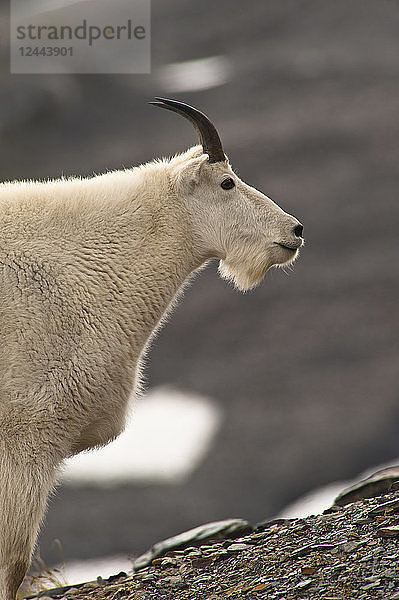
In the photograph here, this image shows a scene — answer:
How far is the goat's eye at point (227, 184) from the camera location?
5293 mm

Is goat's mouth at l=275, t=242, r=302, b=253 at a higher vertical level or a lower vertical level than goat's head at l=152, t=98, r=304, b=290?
lower

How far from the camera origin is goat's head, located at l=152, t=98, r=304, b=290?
5.25 m

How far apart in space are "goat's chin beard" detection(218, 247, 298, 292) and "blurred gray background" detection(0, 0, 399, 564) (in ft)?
15.3

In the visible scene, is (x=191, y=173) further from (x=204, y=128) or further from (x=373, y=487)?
(x=373, y=487)

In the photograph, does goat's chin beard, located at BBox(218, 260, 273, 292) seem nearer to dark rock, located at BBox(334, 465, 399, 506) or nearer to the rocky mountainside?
the rocky mountainside

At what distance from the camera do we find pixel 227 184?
17.4ft

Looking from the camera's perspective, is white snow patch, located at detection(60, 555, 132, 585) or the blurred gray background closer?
white snow patch, located at detection(60, 555, 132, 585)

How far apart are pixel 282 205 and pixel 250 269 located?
342 inches

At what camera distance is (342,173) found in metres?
14.4

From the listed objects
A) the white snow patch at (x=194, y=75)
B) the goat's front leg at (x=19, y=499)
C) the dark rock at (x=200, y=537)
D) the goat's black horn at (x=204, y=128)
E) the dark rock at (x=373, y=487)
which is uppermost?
the white snow patch at (x=194, y=75)

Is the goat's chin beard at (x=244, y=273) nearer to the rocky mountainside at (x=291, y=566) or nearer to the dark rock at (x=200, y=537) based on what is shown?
the rocky mountainside at (x=291, y=566)

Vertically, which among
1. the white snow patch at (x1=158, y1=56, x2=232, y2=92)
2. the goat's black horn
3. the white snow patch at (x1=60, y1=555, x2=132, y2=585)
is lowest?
the white snow patch at (x1=60, y1=555, x2=132, y2=585)

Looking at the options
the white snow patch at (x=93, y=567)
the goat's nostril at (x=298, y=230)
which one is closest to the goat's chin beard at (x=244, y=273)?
the goat's nostril at (x=298, y=230)

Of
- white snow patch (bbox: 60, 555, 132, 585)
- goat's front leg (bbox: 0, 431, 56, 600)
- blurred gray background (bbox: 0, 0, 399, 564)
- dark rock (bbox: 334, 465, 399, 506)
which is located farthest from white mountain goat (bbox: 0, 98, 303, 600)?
blurred gray background (bbox: 0, 0, 399, 564)
